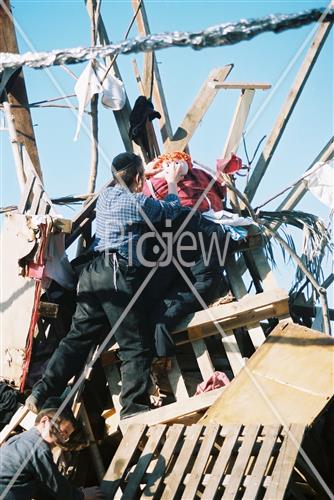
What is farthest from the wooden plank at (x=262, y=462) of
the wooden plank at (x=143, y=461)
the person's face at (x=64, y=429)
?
the person's face at (x=64, y=429)

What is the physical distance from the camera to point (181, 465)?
20.7 feet

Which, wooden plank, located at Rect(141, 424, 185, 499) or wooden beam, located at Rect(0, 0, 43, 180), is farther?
wooden beam, located at Rect(0, 0, 43, 180)

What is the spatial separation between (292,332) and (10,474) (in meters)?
2.58

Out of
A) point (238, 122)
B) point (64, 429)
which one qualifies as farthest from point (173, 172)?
point (64, 429)

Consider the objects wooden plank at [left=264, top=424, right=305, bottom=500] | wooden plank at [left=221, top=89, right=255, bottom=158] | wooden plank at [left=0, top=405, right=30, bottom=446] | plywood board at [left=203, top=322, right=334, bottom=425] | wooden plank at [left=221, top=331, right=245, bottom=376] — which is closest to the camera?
wooden plank at [left=264, top=424, right=305, bottom=500]

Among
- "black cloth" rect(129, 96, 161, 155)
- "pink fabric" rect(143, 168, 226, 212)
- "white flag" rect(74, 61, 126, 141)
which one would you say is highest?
"white flag" rect(74, 61, 126, 141)

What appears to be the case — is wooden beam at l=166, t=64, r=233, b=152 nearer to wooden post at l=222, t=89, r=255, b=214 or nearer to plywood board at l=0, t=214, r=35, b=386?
wooden post at l=222, t=89, r=255, b=214

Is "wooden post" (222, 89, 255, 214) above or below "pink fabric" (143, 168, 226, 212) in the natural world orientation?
above

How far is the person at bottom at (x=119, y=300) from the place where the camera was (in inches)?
286

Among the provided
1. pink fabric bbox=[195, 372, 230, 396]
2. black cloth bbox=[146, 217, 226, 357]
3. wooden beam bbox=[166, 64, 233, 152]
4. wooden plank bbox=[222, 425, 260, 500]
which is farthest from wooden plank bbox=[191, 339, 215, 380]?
wooden beam bbox=[166, 64, 233, 152]

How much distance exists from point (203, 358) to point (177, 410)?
1.97 ft

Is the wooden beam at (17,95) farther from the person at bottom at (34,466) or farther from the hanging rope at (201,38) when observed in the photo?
the person at bottom at (34,466)

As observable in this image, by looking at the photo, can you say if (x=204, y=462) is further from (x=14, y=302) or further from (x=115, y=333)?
(x=14, y=302)

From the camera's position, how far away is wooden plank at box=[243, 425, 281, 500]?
19.4 feet
